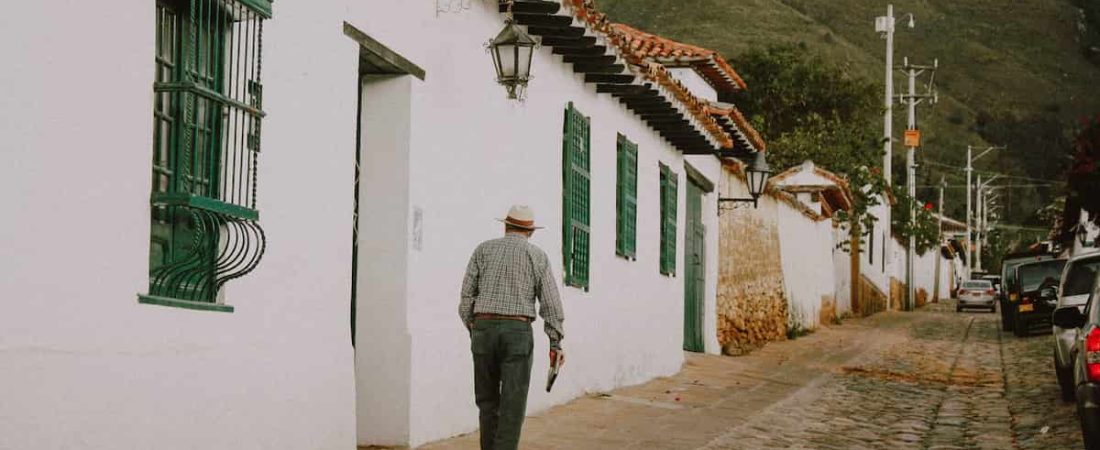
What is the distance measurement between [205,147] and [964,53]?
375ft

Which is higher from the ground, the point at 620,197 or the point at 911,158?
the point at 911,158

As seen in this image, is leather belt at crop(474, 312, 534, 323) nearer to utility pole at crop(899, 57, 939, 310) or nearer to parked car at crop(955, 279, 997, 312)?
A: parked car at crop(955, 279, 997, 312)

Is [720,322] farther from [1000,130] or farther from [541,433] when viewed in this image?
[1000,130]

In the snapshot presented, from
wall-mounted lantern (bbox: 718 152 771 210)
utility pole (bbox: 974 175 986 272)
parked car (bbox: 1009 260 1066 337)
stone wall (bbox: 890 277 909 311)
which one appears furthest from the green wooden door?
utility pole (bbox: 974 175 986 272)

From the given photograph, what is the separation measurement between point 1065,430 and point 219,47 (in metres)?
8.73

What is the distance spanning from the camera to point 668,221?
1886cm

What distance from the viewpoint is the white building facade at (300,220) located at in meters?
5.67

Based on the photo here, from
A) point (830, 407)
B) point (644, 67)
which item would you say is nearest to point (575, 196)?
point (644, 67)

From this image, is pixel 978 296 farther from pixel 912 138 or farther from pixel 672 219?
pixel 672 219

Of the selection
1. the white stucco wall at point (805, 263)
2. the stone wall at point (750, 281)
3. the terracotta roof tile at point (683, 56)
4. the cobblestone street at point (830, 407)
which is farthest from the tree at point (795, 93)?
the cobblestone street at point (830, 407)

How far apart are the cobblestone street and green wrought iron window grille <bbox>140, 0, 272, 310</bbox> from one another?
346 cm

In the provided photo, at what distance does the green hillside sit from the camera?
8981cm

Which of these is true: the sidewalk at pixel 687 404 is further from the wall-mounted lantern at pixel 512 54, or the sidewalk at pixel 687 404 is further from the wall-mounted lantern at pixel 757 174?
the wall-mounted lantern at pixel 512 54

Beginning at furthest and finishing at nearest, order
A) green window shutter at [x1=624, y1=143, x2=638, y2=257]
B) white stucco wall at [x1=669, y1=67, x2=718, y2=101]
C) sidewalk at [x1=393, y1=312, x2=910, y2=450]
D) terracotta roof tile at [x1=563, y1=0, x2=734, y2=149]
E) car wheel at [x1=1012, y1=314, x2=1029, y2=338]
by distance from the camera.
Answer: car wheel at [x1=1012, y1=314, x2=1029, y2=338]
white stucco wall at [x1=669, y1=67, x2=718, y2=101]
green window shutter at [x1=624, y1=143, x2=638, y2=257]
terracotta roof tile at [x1=563, y1=0, x2=734, y2=149]
sidewalk at [x1=393, y1=312, x2=910, y2=450]
